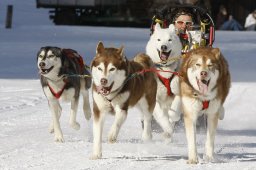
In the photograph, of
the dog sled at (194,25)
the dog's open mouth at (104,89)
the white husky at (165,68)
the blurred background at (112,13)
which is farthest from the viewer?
the blurred background at (112,13)

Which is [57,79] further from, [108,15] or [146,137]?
[108,15]

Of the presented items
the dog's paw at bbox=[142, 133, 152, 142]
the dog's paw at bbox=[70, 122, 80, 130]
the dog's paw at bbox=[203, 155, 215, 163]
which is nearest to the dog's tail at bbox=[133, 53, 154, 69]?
the dog's paw at bbox=[142, 133, 152, 142]

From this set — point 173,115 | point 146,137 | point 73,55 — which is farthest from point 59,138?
point 173,115

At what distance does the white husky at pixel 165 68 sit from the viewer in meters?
9.02

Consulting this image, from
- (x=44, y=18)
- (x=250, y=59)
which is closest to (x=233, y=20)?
(x=44, y=18)

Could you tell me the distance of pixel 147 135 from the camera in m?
8.84

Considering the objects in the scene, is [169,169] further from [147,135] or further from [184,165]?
[147,135]

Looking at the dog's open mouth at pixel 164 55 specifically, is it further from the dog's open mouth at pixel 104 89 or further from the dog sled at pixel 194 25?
the dog's open mouth at pixel 104 89

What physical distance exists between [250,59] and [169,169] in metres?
12.3

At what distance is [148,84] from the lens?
8719 mm

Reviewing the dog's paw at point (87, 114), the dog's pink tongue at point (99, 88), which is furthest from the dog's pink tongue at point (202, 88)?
the dog's paw at point (87, 114)

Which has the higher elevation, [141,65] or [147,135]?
[141,65]

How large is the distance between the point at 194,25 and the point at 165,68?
1.25 metres

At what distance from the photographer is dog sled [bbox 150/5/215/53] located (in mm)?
9806
